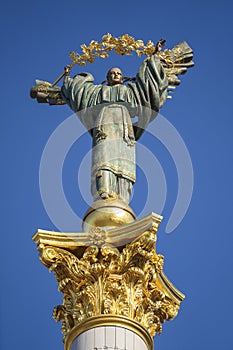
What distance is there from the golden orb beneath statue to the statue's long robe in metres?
1.45

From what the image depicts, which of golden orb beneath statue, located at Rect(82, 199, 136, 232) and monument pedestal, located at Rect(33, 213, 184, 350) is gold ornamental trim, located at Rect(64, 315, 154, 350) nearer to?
monument pedestal, located at Rect(33, 213, 184, 350)

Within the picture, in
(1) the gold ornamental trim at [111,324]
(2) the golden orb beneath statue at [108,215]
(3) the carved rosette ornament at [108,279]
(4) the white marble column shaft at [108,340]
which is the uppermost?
(2) the golden orb beneath statue at [108,215]

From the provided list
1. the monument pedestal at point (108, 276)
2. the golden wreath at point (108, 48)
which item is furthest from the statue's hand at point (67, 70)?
the monument pedestal at point (108, 276)

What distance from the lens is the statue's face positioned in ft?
114

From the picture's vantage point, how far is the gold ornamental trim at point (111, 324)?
28.6 m

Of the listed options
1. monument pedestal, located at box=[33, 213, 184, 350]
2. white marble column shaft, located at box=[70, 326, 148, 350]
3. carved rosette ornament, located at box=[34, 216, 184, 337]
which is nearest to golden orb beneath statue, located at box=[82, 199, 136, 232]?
monument pedestal, located at box=[33, 213, 184, 350]

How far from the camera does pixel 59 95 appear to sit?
35719 mm

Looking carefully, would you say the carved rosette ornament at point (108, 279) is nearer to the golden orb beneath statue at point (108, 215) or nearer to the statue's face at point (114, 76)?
the golden orb beneath statue at point (108, 215)

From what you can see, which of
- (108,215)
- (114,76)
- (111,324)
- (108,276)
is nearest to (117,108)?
(114,76)

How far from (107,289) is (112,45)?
8.68 meters

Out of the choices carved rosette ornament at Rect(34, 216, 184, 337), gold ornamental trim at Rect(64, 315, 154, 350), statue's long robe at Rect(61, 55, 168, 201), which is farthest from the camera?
statue's long robe at Rect(61, 55, 168, 201)

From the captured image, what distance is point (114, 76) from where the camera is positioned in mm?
34906

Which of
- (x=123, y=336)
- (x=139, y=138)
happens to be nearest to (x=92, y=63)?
(x=139, y=138)

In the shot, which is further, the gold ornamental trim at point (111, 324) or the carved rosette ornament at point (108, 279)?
the carved rosette ornament at point (108, 279)
